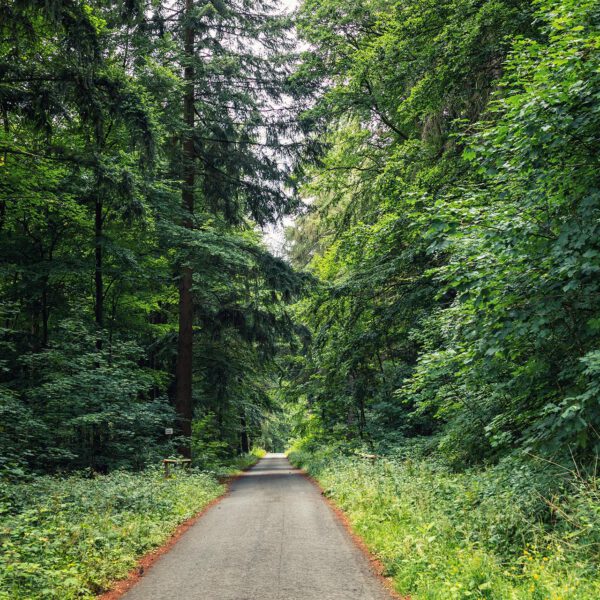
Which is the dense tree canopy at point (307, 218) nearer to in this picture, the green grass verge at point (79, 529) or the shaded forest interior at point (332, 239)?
the shaded forest interior at point (332, 239)

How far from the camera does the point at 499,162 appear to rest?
613 centimetres

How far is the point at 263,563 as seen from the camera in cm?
644

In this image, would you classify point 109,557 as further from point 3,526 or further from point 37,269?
point 37,269

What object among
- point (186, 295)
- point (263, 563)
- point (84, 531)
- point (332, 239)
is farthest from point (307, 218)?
point (84, 531)

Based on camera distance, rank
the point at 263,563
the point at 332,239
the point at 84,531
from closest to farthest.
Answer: the point at 84,531, the point at 263,563, the point at 332,239

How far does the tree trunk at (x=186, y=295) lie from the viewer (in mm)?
15844

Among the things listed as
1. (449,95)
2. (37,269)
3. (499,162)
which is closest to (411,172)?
(449,95)

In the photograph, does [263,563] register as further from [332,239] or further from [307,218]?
[307,218]

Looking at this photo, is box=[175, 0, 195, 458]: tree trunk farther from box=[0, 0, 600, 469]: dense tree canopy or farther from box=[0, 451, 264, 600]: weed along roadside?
box=[0, 451, 264, 600]: weed along roadside

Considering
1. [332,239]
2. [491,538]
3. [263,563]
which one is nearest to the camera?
[491,538]

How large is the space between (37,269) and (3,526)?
29.5 ft

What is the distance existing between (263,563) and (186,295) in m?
11.5

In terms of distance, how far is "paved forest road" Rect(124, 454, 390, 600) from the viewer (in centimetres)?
535

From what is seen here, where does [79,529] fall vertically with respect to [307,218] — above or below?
below
